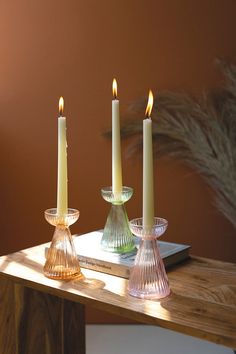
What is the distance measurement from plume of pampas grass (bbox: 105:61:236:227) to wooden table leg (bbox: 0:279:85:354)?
81 centimetres

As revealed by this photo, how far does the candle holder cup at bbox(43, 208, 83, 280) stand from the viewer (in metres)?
1.17

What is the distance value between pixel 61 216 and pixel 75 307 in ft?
1.28

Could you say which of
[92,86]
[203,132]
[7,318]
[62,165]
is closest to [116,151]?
[62,165]

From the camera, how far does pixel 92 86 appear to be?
221 centimetres

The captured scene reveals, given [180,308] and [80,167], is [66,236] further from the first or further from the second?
[80,167]

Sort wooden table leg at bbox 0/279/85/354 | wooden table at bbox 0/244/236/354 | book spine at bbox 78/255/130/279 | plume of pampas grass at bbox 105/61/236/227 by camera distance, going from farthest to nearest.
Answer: plume of pampas grass at bbox 105/61/236/227 → wooden table leg at bbox 0/279/85/354 → book spine at bbox 78/255/130/279 → wooden table at bbox 0/244/236/354

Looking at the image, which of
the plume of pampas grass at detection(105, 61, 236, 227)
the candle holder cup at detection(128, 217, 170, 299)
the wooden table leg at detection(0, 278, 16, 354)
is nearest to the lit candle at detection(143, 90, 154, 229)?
the candle holder cup at detection(128, 217, 170, 299)

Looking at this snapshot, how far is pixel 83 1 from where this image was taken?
85.6 inches

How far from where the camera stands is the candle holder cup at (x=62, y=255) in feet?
3.83

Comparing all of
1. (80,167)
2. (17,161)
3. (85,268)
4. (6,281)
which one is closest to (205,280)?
(85,268)

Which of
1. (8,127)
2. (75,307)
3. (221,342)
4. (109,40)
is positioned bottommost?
(75,307)

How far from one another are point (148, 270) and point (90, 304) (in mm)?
132

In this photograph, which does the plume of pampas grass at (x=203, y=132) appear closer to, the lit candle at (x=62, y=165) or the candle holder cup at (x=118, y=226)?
the candle holder cup at (x=118, y=226)

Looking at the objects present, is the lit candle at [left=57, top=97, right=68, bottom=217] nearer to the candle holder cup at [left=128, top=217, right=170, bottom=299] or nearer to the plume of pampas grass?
the candle holder cup at [left=128, top=217, right=170, bottom=299]
